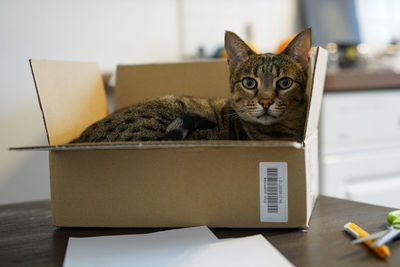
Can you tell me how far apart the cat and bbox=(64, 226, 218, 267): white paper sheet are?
0.22 metres

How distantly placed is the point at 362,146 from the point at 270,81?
1.23 m

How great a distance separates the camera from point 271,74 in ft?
2.91

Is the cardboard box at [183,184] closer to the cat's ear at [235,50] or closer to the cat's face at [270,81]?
the cat's face at [270,81]

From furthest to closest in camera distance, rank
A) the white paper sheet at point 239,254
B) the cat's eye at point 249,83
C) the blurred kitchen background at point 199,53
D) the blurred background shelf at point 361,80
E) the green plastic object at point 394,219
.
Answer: the blurred background shelf at point 361,80 < the blurred kitchen background at point 199,53 < the cat's eye at point 249,83 < the green plastic object at point 394,219 < the white paper sheet at point 239,254

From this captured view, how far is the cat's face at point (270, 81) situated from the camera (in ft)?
2.84

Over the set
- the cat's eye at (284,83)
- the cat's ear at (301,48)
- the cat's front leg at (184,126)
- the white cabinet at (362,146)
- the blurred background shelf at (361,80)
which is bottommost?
the white cabinet at (362,146)

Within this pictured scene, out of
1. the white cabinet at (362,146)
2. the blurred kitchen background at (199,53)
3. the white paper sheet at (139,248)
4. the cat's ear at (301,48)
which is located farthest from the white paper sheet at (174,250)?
the white cabinet at (362,146)

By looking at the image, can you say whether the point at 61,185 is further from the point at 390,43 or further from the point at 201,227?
the point at 390,43

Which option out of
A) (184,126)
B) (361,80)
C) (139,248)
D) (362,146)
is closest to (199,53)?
(361,80)

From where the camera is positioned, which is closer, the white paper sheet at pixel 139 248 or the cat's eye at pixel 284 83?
the white paper sheet at pixel 139 248

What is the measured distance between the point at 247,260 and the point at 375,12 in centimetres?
255

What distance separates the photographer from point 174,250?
614mm

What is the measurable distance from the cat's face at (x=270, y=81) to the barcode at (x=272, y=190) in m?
0.22

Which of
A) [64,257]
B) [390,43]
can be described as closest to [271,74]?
[64,257]
